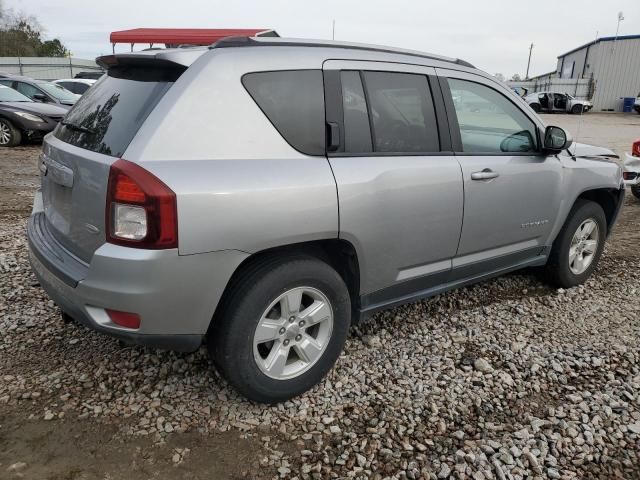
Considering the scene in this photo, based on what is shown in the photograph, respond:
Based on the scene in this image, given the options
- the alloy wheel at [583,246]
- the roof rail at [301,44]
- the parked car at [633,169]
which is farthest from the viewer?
the parked car at [633,169]

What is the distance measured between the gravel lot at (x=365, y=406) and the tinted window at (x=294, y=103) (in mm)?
1387

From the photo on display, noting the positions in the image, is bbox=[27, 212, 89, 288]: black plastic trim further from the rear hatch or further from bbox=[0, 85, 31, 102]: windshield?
bbox=[0, 85, 31, 102]: windshield

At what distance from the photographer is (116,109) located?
2.50 meters

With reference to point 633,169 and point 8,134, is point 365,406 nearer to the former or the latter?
point 633,169

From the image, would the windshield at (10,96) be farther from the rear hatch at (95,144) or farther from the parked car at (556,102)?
the parked car at (556,102)

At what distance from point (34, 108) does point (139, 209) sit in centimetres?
1067

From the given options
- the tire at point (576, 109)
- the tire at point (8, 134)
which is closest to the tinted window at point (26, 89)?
the tire at point (8, 134)

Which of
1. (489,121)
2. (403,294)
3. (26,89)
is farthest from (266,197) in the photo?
(26,89)

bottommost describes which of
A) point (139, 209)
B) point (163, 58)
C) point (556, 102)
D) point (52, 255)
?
point (52, 255)

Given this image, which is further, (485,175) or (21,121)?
(21,121)

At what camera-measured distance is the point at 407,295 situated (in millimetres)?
3188

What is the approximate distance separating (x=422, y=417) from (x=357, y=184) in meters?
1.26

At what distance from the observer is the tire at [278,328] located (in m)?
2.41

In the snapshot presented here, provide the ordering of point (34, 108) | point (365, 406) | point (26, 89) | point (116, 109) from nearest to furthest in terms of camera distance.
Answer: point (116, 109)
point (365, 406)
point (34, 108)
point (26, 89)
